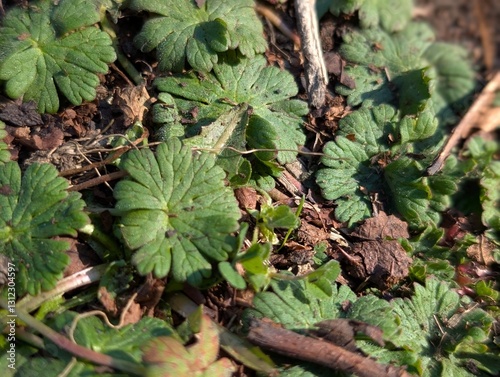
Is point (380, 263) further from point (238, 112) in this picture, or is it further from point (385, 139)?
point (238, 112)

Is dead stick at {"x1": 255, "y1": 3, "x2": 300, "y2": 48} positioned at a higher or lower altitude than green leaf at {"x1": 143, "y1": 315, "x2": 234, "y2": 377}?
higher

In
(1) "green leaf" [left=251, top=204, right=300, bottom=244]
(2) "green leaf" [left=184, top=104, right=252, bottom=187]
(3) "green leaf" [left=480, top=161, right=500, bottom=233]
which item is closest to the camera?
(1) "green leaf" [left=251, top=204, right=300, bottom=244]

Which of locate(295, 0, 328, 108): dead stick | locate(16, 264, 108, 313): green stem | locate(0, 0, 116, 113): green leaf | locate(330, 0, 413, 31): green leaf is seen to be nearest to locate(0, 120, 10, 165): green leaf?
locate(0, 0, 116, 113): green leaf

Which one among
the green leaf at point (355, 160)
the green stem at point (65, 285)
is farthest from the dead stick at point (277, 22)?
the green stem at point (65, 285)

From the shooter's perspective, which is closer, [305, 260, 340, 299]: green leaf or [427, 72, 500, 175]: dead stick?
[305, 260, 340, 299]: green leaf

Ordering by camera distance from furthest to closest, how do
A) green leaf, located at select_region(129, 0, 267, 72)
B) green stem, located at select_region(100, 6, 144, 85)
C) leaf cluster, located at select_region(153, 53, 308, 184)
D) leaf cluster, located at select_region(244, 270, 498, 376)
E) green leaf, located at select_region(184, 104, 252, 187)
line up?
green stem, located at select_region(100, 6, 144, 85) < green leaf, located at select_region(129, 0, 267, 72) < leaf cluster, located at select_region(153, 53, 308, 184) < green leaf, located at select_region(184, 104, 252, 187) < leaf cluster, located at select_region(244, 270, 498, 376)

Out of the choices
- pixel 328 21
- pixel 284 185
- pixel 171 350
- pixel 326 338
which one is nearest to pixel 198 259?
pixel 171 350

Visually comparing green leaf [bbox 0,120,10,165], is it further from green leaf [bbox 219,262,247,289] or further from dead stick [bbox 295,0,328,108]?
dead stick [bbox 295,0,328,108]

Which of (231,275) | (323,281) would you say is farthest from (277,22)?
(231,275)
